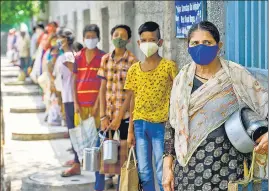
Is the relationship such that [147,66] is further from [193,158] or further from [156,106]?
[193,158]

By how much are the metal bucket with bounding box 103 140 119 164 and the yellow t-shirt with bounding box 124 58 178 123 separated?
A: 75 cm

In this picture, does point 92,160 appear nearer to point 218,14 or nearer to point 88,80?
point 88,80

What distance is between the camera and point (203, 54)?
4.73 metres

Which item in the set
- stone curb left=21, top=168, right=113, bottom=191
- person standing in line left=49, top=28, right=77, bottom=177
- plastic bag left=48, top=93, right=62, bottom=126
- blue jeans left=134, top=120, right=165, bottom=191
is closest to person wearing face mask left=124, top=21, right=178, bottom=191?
blue jeans left=134, top=120, right=165, bottom=191

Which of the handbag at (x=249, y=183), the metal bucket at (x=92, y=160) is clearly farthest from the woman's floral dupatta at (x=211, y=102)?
the metal bucket at (x=92, y=160)

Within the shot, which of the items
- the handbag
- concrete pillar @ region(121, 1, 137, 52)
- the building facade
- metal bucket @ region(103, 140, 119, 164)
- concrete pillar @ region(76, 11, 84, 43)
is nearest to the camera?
the handbag

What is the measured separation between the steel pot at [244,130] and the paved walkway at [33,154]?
4058mm

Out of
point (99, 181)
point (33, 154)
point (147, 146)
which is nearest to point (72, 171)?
point (99, 181)

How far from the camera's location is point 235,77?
4.73 metres

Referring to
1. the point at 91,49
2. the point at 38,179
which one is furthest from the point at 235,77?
the point at 38,179

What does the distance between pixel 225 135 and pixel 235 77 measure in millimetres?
344

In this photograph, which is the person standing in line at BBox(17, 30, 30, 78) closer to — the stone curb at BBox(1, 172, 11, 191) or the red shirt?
the stone curb at BBox(1, 172, 11, 191)

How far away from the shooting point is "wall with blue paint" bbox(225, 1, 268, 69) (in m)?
6.06

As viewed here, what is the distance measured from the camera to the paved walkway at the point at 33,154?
916 centimetres
